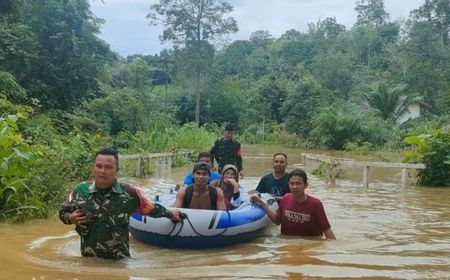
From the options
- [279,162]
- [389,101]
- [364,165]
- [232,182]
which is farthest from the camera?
[389,101]

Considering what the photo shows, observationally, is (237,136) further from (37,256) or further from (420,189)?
(37,256)

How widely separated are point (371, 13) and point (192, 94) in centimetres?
4369

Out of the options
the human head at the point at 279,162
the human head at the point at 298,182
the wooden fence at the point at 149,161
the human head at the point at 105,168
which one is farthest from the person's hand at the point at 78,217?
the wooden fence at the point at 149,161

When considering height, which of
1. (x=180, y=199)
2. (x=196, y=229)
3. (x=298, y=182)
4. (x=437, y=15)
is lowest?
(x=196, y=229)

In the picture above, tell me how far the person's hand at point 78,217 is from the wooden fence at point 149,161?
33.3 feet

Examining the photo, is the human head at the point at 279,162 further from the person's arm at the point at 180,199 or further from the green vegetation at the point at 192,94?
the green vegetation at the point at 192,94

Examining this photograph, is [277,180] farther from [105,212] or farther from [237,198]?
[105,212]

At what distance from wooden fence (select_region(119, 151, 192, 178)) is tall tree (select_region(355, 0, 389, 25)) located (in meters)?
65.8

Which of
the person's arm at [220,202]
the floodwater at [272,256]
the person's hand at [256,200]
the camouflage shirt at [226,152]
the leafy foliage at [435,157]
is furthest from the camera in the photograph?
the leafy foliage at [435,157]

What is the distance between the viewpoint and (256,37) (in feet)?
295

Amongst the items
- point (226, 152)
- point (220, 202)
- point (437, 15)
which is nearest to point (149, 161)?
point (226, 152)

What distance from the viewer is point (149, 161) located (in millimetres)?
16938

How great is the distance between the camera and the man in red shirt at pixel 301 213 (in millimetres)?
6590

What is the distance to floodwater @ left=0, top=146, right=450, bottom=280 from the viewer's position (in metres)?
5.04
